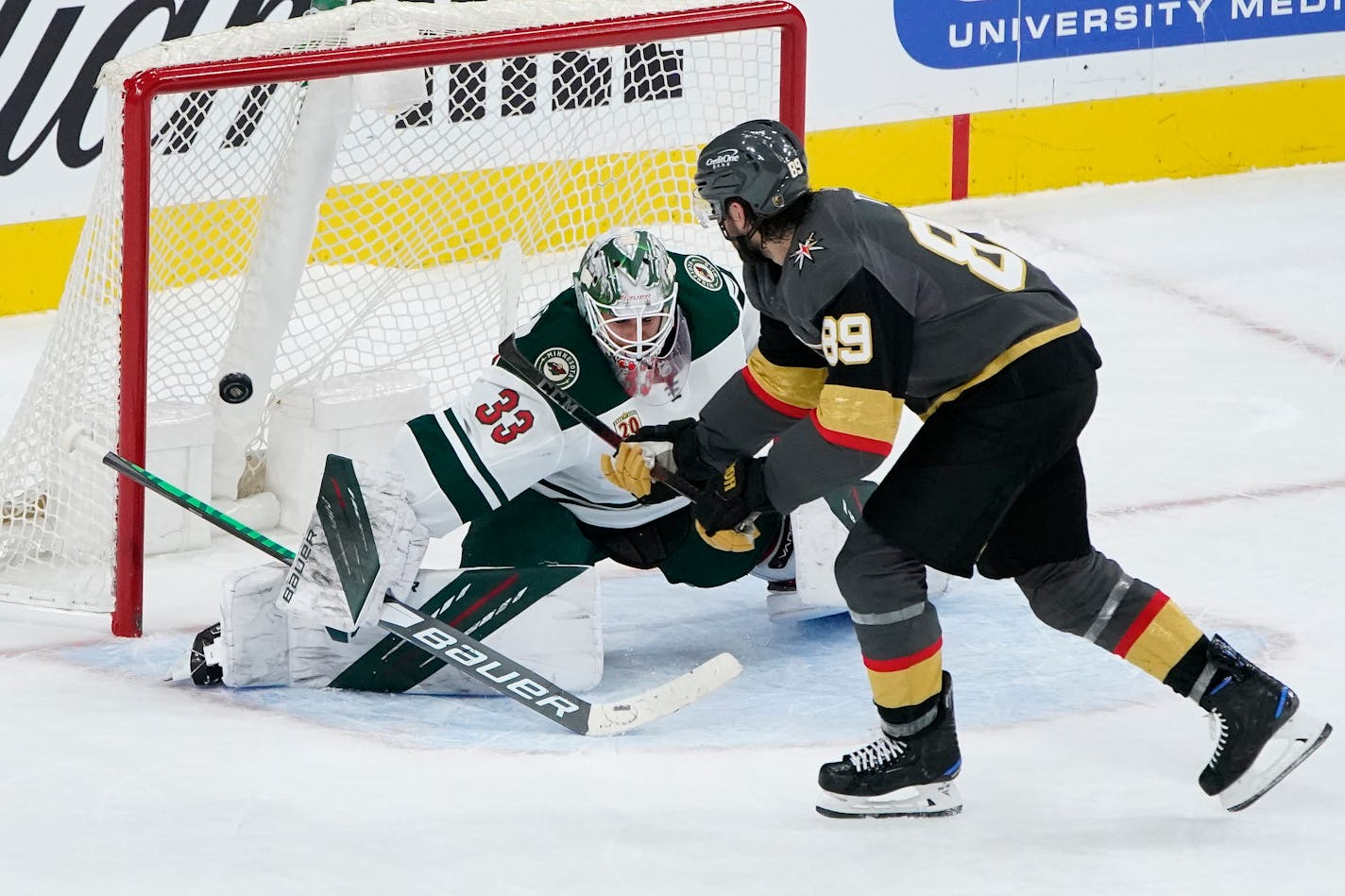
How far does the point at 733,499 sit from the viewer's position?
279 centimetres

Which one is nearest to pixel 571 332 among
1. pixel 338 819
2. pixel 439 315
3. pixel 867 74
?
pixel 338 819

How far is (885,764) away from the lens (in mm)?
2760

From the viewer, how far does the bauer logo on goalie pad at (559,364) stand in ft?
10.5

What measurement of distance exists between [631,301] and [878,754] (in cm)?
77

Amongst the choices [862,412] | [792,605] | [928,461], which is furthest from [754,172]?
[792,605]

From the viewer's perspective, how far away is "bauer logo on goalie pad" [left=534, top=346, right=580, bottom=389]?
3215 mm

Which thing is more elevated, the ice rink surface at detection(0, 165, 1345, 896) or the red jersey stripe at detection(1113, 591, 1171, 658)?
the red jersey stripe at detection(1113, 591, 1171, 658)

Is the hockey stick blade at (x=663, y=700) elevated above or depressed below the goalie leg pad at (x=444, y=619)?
below

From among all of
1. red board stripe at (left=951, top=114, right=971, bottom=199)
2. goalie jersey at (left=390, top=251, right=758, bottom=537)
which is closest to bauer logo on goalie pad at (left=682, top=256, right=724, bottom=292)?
goalie jersey at (left=390, top=251, right=758, bottom=537)

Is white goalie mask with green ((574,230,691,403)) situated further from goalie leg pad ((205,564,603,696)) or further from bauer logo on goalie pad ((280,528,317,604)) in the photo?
bauer logo on goalie pad ((280,528,317,604))

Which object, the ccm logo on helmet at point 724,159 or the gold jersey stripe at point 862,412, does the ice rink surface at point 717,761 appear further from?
the ccm logo on helmet at point 724,159

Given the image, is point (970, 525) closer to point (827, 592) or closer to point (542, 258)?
point (827, 592)

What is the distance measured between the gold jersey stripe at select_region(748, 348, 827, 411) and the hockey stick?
47 centimetres

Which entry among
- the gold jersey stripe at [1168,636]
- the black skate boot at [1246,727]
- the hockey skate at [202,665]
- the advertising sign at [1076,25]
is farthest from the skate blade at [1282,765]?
the advertising sign at [1076,25]
